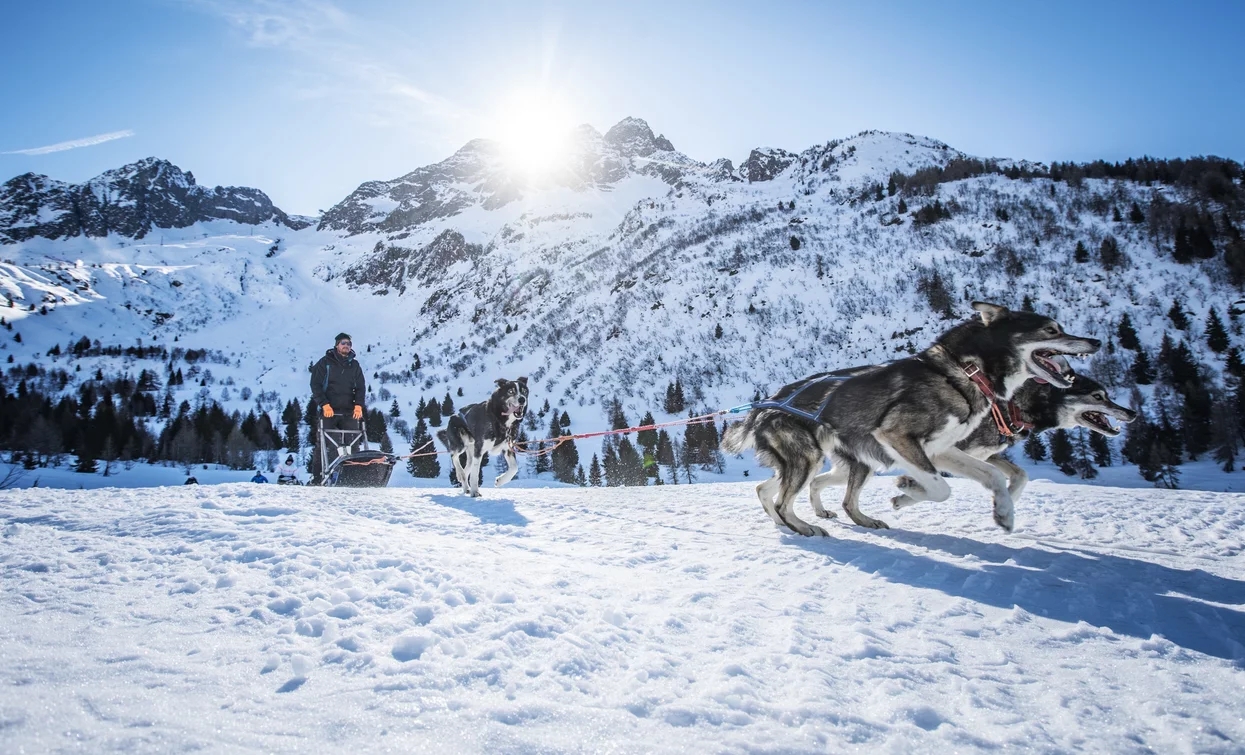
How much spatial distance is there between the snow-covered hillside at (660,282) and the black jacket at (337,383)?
78.4 feet

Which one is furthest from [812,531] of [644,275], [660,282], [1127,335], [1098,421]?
[644,275]

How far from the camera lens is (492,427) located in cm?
841

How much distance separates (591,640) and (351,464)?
7453 mm

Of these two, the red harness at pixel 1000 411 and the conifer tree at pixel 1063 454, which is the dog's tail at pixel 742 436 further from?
the conifer tree at pixel 1063 454

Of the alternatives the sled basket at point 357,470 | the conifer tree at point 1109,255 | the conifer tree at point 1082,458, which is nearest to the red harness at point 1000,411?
the sled basket at point 357,470

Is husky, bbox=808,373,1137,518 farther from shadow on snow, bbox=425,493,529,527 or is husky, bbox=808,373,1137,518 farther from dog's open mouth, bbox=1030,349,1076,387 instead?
shadow on snow, bbox=425,493,529,527

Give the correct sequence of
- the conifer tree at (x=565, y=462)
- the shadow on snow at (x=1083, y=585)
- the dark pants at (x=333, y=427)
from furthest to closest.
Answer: the conifer tree at (x=565, y=462)
the dark pants at (x=333, y=427)
the shadow on snow at (x=1083, y=585)

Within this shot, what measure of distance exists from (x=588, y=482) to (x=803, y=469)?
2224cm

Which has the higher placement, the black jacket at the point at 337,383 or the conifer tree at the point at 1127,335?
the conifer tree at the point at 1127,335

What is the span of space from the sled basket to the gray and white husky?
6.39 m

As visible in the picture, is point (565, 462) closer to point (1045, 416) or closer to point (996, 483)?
point (1045, 416)

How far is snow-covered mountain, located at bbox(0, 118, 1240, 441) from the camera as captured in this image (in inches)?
1316

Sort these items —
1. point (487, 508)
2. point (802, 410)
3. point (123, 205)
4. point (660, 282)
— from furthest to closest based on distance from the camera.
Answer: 1. point (123, 205)
2. point (660, 282)
3. point (487, 508)
4. point (802, 410)

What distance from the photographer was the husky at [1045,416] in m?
5.18
